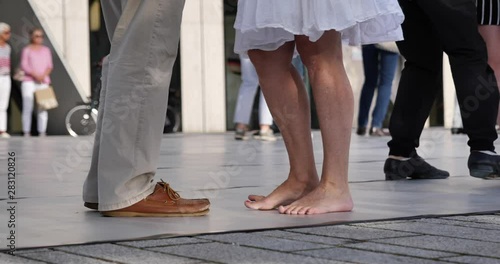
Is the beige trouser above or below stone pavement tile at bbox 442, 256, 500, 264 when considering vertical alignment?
above

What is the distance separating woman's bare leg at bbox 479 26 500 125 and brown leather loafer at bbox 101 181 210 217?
2.73 meters

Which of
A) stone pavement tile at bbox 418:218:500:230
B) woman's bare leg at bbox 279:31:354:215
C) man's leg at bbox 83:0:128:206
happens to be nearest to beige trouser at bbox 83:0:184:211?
man's leg at bbox 83:0:128:206

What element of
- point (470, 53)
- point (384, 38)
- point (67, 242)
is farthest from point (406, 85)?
point (67, 242)

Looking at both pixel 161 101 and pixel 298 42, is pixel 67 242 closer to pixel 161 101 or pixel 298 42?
pixel 161 101

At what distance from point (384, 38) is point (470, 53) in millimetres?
1327

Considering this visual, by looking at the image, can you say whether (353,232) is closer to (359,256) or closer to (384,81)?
(359,256)

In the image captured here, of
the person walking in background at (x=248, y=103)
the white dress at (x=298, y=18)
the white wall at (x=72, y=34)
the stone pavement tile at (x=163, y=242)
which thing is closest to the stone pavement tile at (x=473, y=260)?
the stone pavement tile at (x=163, y=242)

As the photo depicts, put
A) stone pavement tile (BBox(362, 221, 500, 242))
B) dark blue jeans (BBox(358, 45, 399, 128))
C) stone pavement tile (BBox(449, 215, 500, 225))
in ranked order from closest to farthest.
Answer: stone pavement tile (BBox(362, 221, 500, 242)) → stone pavement tile (BBox(449, 215, 500, 225)) → dark blue jeans (BBox(358, 45, 399, 128))

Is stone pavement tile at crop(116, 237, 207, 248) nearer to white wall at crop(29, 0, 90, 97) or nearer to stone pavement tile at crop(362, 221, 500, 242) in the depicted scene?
stone pavement tile at crop(362, 221, 500, 242)

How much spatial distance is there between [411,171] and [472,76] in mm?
695

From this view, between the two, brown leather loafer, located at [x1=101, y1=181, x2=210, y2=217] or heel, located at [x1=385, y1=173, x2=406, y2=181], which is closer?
brown leather loafer, located at [x1=101, y1=181, x2=210, y2=217]

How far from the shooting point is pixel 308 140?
4590 millimetres

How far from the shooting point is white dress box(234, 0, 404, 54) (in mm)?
4223

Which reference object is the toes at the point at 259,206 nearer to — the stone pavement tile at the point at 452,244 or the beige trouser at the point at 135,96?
the beige trouser at the point at 135,96
